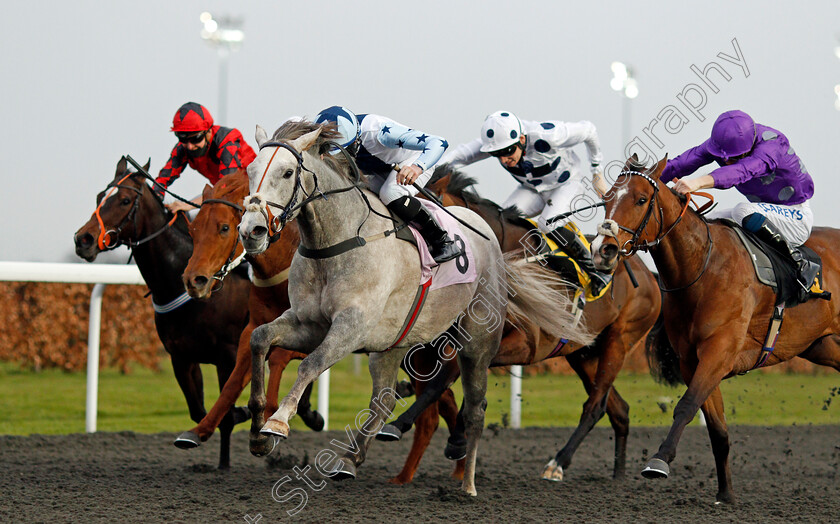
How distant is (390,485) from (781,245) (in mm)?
2510

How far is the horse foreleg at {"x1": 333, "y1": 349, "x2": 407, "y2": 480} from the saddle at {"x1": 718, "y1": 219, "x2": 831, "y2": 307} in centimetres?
189

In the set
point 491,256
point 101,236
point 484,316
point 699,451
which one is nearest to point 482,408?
point 484,316

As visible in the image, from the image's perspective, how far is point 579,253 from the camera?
5375mm

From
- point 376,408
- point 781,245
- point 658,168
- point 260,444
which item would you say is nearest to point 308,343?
point 260,444

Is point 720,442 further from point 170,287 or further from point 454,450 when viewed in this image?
point 170,287

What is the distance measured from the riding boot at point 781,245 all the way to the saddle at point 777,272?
0.02 metres

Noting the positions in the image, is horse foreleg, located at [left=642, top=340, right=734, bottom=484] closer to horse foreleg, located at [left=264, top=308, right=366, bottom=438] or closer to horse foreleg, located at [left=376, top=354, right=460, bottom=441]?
horse foreleg, located at [left=376, top=354, right=460, bottom=441]

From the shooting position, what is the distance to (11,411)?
8133 mm

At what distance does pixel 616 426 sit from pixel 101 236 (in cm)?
344

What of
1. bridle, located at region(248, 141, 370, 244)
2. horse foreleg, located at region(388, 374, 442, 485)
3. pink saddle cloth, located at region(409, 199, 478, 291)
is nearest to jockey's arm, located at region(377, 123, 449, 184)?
pink saddle cloth, located at region(409, 199, 478, 291)

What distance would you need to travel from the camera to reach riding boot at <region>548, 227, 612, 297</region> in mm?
5344

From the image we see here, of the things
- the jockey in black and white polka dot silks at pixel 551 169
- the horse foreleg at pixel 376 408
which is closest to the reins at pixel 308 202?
the horse foreleg at pixel 376 408

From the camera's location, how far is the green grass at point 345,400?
791cm

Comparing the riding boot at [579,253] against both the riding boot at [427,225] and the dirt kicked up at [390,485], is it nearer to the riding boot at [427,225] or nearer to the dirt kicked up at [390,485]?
the dirt kicked up at [390,485]
